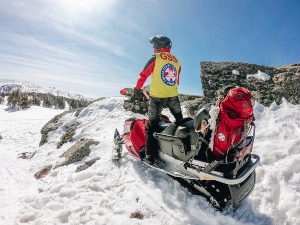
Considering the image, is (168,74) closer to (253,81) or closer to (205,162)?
(205,162)

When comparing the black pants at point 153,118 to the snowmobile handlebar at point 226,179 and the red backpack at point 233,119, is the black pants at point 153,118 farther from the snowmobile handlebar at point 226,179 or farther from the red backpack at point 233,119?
the red backpack at point 233,119

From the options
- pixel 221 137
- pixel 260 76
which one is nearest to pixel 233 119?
pixel 221 137

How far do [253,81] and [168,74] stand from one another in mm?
4203

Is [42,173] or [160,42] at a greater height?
[160,42]

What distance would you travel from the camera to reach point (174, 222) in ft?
7.66

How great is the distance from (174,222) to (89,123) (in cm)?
588

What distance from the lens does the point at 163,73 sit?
312cm

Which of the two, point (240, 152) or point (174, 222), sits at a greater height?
point (240, 152)

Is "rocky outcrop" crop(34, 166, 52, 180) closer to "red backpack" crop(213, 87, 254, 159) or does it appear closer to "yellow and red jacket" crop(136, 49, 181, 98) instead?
"yellow and red jacket" crop(136, 49, 181, 98)

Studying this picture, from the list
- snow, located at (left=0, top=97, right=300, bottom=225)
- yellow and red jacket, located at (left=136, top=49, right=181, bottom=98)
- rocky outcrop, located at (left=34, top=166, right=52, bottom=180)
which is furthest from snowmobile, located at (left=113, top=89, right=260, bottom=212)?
rocky outcrop, located at (left=34, top=166, right=52, bottom=180)

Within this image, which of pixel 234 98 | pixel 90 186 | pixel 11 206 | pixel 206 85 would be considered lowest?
pixel 11 206

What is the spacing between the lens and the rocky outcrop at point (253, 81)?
5125 millimetres

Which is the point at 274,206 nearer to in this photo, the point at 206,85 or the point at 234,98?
the point at 234,98

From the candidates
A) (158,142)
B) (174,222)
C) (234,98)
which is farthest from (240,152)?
(158,142)
